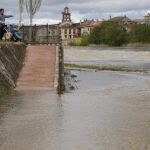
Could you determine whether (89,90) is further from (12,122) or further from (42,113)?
(12,122)

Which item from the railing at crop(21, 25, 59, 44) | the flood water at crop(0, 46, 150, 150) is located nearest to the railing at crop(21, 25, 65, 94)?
the railing at crop(21, 25, 59, 44)

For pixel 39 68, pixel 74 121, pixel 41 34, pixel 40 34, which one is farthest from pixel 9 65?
pixel 41 34

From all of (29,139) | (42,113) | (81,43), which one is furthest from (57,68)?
(81,43)

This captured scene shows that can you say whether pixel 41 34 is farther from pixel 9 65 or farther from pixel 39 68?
pixel 9 65

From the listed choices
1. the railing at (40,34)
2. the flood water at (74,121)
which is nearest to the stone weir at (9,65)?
the flood water at (74,121)

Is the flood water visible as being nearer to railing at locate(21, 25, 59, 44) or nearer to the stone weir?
the stone weir

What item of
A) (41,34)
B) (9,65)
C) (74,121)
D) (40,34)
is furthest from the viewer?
(41,34)

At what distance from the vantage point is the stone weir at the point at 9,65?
19061 millimetres

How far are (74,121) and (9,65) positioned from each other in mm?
8933

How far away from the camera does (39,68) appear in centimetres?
2372

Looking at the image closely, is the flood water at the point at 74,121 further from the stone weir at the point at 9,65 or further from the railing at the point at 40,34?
the railing at the point at 40,34

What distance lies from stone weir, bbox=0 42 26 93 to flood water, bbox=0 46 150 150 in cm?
49

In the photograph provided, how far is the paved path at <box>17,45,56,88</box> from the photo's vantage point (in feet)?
68.7

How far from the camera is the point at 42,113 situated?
1423 cm
